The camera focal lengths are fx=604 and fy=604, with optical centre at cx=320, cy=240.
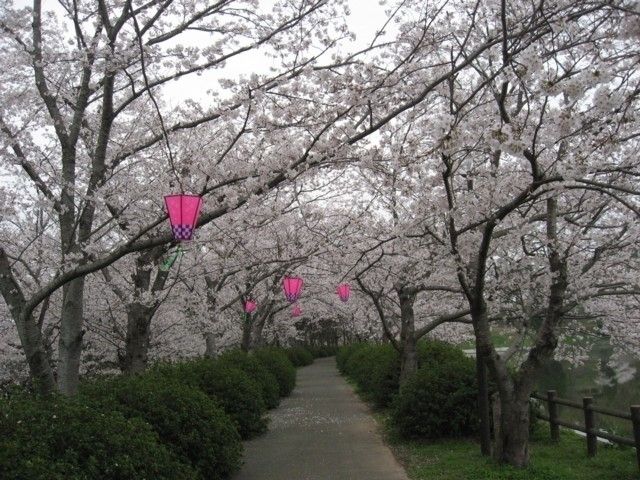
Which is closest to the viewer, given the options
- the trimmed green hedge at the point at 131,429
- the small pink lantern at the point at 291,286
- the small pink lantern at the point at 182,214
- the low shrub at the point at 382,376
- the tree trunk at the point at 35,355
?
the trimmed green hedge at the point at 131,429

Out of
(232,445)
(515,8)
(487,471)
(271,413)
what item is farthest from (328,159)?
(271,413)

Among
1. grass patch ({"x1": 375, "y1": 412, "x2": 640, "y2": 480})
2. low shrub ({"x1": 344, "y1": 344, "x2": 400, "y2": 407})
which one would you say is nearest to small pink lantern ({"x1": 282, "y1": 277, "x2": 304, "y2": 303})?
low shrub ({"x1": 344, "y1": 344, "x2": 400, "y2": 407})

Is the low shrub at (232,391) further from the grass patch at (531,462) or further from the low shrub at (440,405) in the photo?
the low shrub at (440,405)

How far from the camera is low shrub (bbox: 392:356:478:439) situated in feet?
32.1

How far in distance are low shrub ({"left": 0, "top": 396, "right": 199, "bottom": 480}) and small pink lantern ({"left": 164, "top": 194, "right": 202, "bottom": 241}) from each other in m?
1.60

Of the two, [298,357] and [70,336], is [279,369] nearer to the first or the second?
[70,336]

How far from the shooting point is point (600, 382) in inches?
856

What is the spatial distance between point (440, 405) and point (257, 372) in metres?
5.43

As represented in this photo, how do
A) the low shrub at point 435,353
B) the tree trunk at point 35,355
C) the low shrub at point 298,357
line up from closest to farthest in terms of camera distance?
the tree trunk at point 35,355
the low shrub at point 435,353
the low shrub at point 298,357

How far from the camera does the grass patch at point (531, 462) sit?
23.1 ft

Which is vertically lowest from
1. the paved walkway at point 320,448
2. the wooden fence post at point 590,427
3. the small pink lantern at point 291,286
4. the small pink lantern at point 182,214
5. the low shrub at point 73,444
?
the paved walkway at point 320,448

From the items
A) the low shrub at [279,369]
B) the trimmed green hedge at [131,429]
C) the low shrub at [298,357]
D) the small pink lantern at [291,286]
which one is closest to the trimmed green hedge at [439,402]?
the trimmed green hedge at [131,429]

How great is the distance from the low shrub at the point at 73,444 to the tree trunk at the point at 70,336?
157cm

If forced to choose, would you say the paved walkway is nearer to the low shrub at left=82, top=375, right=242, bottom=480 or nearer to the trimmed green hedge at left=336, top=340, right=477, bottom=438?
the trimmed green hedge at left=336, top=340, right=477, bottom=438
